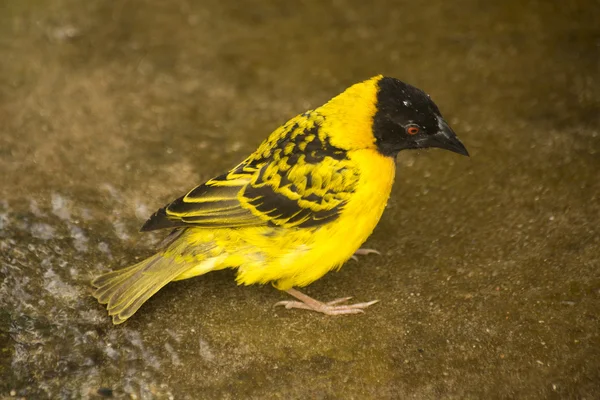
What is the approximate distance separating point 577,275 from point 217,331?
2.07 meters

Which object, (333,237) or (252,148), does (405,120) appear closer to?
(333,237)

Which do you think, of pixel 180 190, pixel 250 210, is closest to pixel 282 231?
pixel 250 210

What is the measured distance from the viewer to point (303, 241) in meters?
4.14

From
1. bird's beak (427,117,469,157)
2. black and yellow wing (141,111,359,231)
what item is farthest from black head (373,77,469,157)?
black and yellow wing (141,111,359,231)

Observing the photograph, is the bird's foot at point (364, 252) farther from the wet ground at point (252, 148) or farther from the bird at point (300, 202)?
the bird at point (300, 202)

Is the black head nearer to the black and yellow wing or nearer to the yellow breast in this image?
the yellow breast

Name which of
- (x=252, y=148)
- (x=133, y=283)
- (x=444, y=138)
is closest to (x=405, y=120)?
(x=444, y=138)

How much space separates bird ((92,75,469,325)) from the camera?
4.09 meters

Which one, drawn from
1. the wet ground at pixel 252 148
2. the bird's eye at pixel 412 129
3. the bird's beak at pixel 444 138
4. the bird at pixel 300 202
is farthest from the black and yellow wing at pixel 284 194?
the wet ground at pixel 252 148

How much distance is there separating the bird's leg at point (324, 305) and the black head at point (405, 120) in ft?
2.91

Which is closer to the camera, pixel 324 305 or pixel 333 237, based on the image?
pixel 333 237

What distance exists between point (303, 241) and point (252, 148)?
1721mm

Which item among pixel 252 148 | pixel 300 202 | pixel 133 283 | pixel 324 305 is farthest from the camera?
pixel 252 148

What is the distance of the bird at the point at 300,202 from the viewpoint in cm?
409
